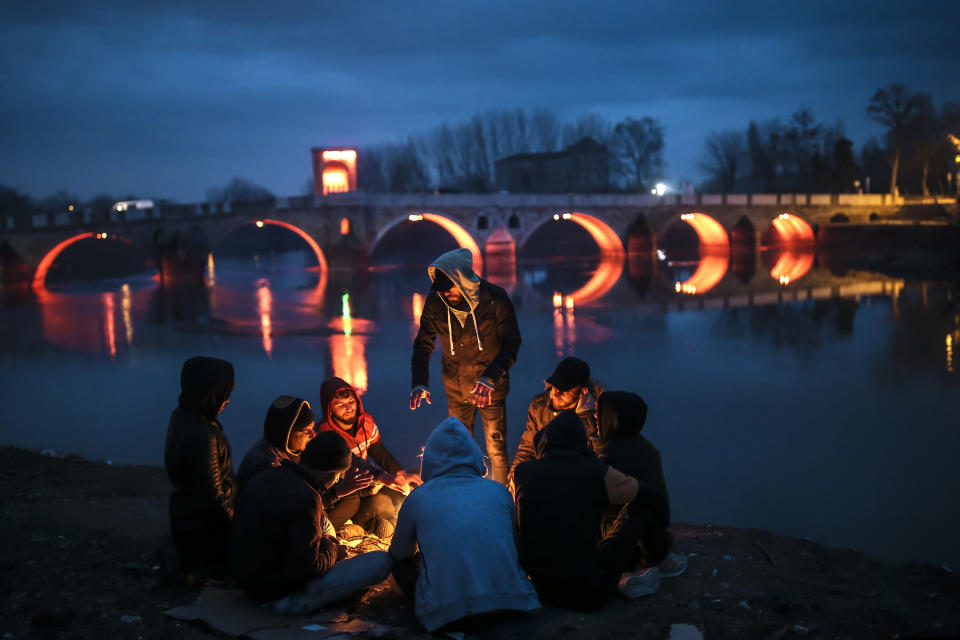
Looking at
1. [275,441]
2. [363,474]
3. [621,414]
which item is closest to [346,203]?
[363,474]

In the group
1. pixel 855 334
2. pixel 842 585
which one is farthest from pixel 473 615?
pixel 855 334

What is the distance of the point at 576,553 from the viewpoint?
309 cm

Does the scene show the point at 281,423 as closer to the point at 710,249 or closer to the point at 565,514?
the point at 565,514

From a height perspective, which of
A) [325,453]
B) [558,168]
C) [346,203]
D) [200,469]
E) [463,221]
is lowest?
[200,469]

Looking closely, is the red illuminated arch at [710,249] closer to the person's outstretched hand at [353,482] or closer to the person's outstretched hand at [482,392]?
the person's outstretched hand at [482,392]

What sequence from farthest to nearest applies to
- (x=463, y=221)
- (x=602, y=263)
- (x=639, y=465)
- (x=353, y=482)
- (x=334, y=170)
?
1. (x=334, y=170)
2. (x=602, y=263)
3. (x=463, y=221)
4. (x=353, y=482)
5. (x=639, y=465)

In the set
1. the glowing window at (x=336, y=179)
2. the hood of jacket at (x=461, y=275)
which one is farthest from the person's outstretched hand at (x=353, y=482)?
the glowing window at (x=336, y=179)

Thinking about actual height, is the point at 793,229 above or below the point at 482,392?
above

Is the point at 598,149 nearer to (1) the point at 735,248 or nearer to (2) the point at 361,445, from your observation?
(1) the point at 735,248

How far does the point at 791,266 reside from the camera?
30984 mm

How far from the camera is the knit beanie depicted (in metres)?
3.18

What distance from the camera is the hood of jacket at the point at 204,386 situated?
3424mm

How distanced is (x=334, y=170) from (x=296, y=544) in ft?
127

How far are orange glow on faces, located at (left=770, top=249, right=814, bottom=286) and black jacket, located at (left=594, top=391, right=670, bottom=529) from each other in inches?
890
